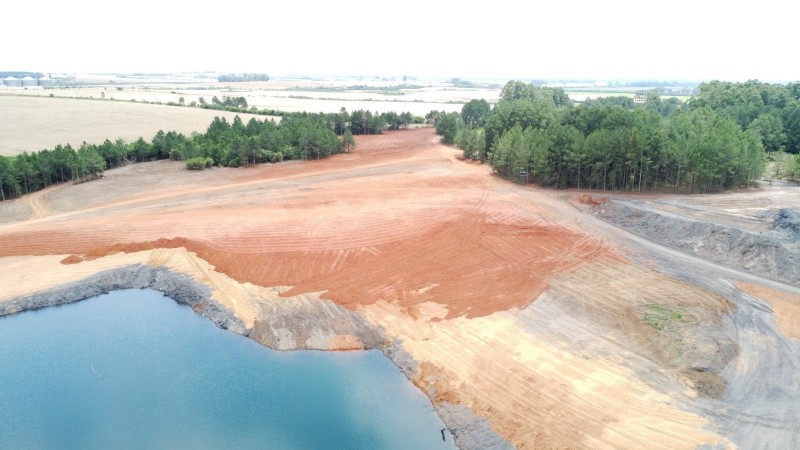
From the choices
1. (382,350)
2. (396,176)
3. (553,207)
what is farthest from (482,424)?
(396,176)

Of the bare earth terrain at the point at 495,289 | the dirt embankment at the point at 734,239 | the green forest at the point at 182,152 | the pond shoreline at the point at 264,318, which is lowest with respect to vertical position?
the pond shoreline at the point at 264,318

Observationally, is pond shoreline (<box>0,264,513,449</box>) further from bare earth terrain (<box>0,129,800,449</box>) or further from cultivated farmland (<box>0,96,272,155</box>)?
cultivated farmland (<box>0,96,272,155</box>)

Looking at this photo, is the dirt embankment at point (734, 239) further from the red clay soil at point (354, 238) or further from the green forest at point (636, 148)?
the green forest at point (636, 148)

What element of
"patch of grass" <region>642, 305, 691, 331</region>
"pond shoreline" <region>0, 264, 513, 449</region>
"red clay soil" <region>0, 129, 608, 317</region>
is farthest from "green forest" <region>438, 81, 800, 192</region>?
"pond shoreline" <region>0, 264, 513, 449</region>

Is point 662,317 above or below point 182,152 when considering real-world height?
below

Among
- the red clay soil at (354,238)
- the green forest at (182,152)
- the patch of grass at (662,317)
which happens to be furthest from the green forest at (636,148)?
the patch of grass at (662,317)

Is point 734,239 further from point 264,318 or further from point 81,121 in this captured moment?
point 81,121

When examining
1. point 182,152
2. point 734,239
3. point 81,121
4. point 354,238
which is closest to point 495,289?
point 354,238
